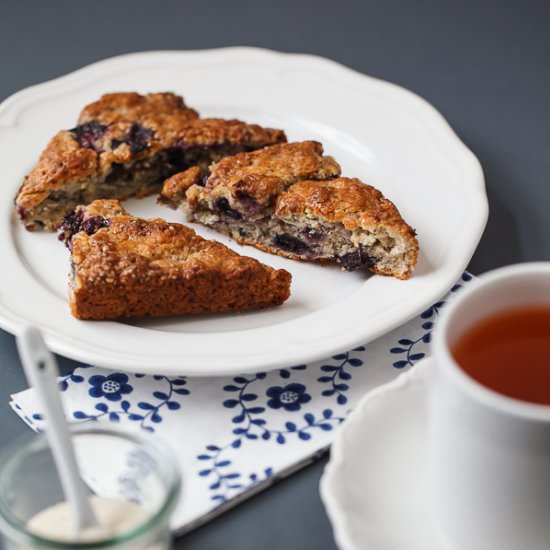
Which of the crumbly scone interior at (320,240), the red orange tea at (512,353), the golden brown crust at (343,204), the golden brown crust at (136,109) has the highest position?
the red orange tea at (512,353)

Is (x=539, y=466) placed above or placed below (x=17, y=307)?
above

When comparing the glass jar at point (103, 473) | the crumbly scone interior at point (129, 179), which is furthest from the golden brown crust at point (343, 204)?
the glass jar at point (103, 473)

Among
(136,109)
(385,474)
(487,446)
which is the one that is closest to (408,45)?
(136,109)

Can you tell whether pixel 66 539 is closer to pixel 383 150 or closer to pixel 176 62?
pixel 383 150

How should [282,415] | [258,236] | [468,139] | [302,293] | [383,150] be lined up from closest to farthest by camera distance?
[282,415] → [302,293] → [258,236] → [383,150] → [468,139]

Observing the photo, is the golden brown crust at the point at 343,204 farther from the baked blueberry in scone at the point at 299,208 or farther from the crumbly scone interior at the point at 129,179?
the crumbly scone interior at the point at 129,179

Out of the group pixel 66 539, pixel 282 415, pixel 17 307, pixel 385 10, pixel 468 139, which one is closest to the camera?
pixel 66 539

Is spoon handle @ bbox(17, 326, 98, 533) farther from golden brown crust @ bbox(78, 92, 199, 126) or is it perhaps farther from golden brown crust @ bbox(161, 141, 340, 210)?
golden brown crust @ bbox(78, 92, 199, 126)

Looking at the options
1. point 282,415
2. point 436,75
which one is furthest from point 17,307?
point 436,75
